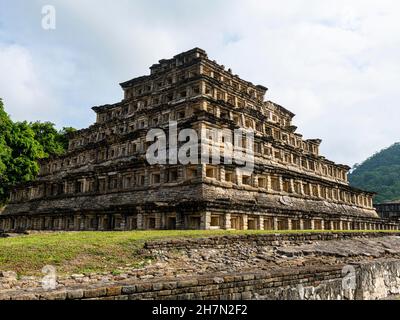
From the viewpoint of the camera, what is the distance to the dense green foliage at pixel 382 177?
275ft

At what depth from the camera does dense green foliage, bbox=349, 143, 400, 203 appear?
275 ft

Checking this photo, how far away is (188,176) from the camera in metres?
23.8

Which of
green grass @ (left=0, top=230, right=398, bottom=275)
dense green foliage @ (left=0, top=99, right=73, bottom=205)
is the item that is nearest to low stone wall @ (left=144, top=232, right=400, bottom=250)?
green grass @ (left=0, top=230, right=398, bottom=275)

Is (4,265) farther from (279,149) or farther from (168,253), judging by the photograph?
(279,149)

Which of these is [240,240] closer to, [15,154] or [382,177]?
[15,154]

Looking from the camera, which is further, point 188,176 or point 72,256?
point 188,176

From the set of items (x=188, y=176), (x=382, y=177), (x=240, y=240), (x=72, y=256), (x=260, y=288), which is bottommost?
(x=260, y=288)

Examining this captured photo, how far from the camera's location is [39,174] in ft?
132

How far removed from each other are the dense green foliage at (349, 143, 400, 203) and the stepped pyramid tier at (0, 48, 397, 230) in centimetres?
4754

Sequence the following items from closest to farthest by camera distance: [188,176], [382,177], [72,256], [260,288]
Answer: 1. [260,288]
2. [72,256]
3. [188,176]
4. [382,177]

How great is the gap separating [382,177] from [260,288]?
97296 millimetres

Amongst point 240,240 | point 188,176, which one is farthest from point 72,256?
point 188,176

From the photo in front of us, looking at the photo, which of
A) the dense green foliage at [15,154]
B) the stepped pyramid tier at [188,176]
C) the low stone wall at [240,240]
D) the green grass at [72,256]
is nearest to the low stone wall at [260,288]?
the green grass at [72,256]
